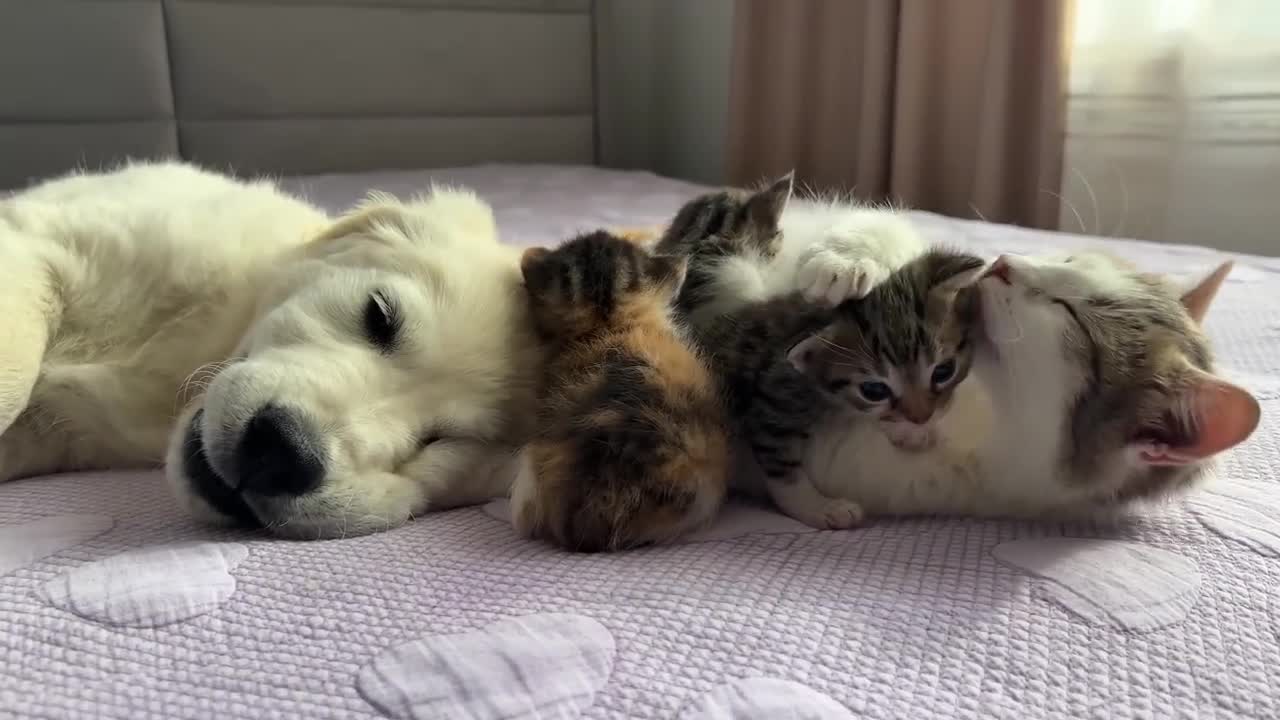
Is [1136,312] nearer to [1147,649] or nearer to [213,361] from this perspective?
[1147,649]

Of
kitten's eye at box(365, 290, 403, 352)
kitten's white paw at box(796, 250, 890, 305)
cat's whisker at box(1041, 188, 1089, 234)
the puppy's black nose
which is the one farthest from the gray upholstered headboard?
kitten's white paw at box(796, 250, 890, 305)

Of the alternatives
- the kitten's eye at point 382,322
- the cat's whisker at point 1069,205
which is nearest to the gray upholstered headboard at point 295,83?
the cat's whisker at point 1069,205

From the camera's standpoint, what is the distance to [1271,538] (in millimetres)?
796

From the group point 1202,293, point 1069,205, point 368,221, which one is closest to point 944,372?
point 1202,293

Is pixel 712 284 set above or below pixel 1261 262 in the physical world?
above

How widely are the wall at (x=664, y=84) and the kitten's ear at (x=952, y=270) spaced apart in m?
3.34

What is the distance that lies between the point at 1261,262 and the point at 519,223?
5.17 feet

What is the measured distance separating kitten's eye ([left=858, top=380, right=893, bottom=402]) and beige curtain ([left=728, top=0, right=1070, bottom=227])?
7.21 feet

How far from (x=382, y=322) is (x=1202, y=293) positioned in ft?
2.66

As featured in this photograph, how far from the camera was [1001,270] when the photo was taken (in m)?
0.93

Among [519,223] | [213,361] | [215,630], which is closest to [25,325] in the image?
[213,361]

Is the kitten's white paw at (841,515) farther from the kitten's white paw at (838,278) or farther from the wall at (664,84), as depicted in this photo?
the wall at (664,84)

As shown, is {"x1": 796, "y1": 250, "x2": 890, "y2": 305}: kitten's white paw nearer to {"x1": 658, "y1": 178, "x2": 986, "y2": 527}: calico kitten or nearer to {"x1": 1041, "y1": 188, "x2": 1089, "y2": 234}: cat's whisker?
{"x1": 658, "y1": 178, "x2": 986, "y2": 527}: calico kitten

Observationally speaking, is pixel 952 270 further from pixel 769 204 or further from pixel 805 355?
pixel 769 204
